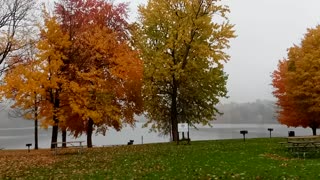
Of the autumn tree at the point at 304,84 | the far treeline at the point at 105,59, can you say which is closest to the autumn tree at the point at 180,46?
the far treeline at the point at 105,59

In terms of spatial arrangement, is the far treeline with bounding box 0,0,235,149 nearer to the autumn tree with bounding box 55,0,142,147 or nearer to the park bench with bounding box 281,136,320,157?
the autumn tree with bounding box 55,0,142,147

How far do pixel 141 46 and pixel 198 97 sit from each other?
763cm

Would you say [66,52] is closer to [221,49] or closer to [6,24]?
[6,24]

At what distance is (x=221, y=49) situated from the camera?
32281mm

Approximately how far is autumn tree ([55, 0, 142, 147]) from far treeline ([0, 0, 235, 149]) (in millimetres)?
80

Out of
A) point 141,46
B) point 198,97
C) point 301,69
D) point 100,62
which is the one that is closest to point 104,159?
point 100,62

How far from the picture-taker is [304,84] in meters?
34.1

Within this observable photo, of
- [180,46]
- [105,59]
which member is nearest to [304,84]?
[180,46]

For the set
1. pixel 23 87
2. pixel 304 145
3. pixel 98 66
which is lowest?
pixel 304 145

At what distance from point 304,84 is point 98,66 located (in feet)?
59.8

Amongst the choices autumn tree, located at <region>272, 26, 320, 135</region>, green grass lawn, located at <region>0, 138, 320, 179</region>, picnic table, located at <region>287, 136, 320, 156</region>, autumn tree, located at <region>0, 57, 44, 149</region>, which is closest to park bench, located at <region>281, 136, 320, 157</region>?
picnic table, located at <region>287, 136, 320, 156</region>

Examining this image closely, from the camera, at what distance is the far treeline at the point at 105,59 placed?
28.2 meters

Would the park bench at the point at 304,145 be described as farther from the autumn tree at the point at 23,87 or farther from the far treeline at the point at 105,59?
the autumn tree at the point at 23,87

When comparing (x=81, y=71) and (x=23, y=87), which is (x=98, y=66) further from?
(x=23, y=87)
